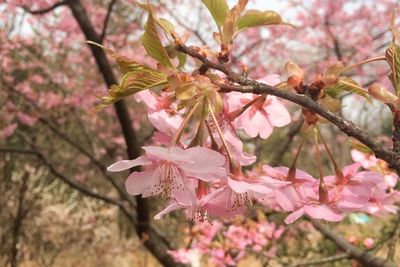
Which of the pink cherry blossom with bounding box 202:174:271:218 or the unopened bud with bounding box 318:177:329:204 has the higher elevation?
the pink cherry blossom with bounding box 202:174:271:218

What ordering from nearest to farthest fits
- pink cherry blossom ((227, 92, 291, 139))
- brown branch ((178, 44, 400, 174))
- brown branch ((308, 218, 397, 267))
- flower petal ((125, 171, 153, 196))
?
brown branch ((178, 44, 400, 174)), flower petal ((125, 171, 153, 196)), pink cherry blossom ((227, 92, 291, 139)), brown branch ((308, 218, 397, 267))

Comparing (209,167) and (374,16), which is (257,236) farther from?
(374,16)

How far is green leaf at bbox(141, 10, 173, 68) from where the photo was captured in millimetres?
641

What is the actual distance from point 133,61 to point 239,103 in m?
0.23

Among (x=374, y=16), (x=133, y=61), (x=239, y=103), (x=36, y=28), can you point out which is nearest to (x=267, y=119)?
(x=239, y=103)

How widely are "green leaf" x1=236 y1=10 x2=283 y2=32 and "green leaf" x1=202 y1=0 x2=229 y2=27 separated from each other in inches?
1.2

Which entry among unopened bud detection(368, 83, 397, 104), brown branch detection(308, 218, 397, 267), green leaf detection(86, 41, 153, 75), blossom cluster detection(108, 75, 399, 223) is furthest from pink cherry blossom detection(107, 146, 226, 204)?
brown branch detection(308, 218, 397, 267)

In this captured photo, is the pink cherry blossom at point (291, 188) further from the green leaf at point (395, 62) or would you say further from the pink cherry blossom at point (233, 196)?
the green leaf at point (395, 62)

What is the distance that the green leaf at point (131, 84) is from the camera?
2.05 ft

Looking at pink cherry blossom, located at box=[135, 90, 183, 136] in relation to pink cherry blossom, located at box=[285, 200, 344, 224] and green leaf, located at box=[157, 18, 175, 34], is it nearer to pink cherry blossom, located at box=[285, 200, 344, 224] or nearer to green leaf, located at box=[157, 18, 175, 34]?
green leaf, located at box=[157, 18, 175, 34]

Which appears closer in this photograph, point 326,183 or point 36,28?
point 326,183

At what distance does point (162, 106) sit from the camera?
0.78 m

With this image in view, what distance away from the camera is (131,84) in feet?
2.07

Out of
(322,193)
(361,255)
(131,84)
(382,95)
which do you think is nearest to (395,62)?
(382,95)
